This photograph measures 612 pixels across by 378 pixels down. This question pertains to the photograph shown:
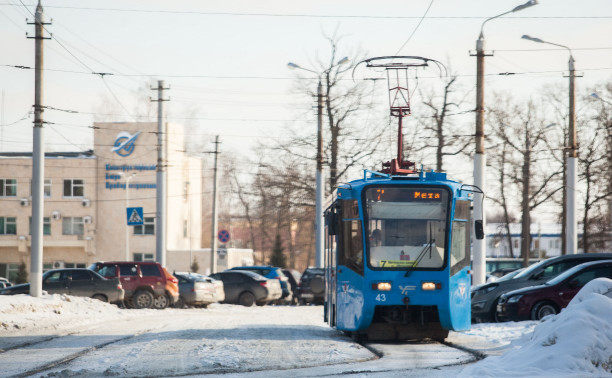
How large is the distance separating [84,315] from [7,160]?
46391 mm

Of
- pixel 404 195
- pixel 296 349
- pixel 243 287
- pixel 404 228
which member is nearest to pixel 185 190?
pixel 243 287

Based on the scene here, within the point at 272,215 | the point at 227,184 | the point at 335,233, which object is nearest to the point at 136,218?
the point at 272,215

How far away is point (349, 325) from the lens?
50.3 feet

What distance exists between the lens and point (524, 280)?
20.9m

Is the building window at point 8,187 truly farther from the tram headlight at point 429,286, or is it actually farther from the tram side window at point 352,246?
the tram headlight at point 429,286

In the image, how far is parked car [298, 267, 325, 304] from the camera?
35812 millimetres

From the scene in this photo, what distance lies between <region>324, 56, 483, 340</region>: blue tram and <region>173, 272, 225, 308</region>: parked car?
1730cm

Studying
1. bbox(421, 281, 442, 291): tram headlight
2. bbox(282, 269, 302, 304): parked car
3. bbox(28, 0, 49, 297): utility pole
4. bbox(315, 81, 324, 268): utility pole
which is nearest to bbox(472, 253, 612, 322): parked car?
bbox(421, 281, 442, 291): tram headlight

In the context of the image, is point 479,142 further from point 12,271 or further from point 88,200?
point 12,271

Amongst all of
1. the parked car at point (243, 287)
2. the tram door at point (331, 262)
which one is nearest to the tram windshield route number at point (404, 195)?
the tram door at point (331, 262)

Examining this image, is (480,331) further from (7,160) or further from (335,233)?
(7,160)

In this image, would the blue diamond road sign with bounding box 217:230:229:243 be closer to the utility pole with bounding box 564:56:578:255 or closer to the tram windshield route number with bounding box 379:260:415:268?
the utility pole with bounding box 564:56:578:255

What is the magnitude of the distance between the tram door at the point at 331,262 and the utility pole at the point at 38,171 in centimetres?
989

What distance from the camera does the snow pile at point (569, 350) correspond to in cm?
891
